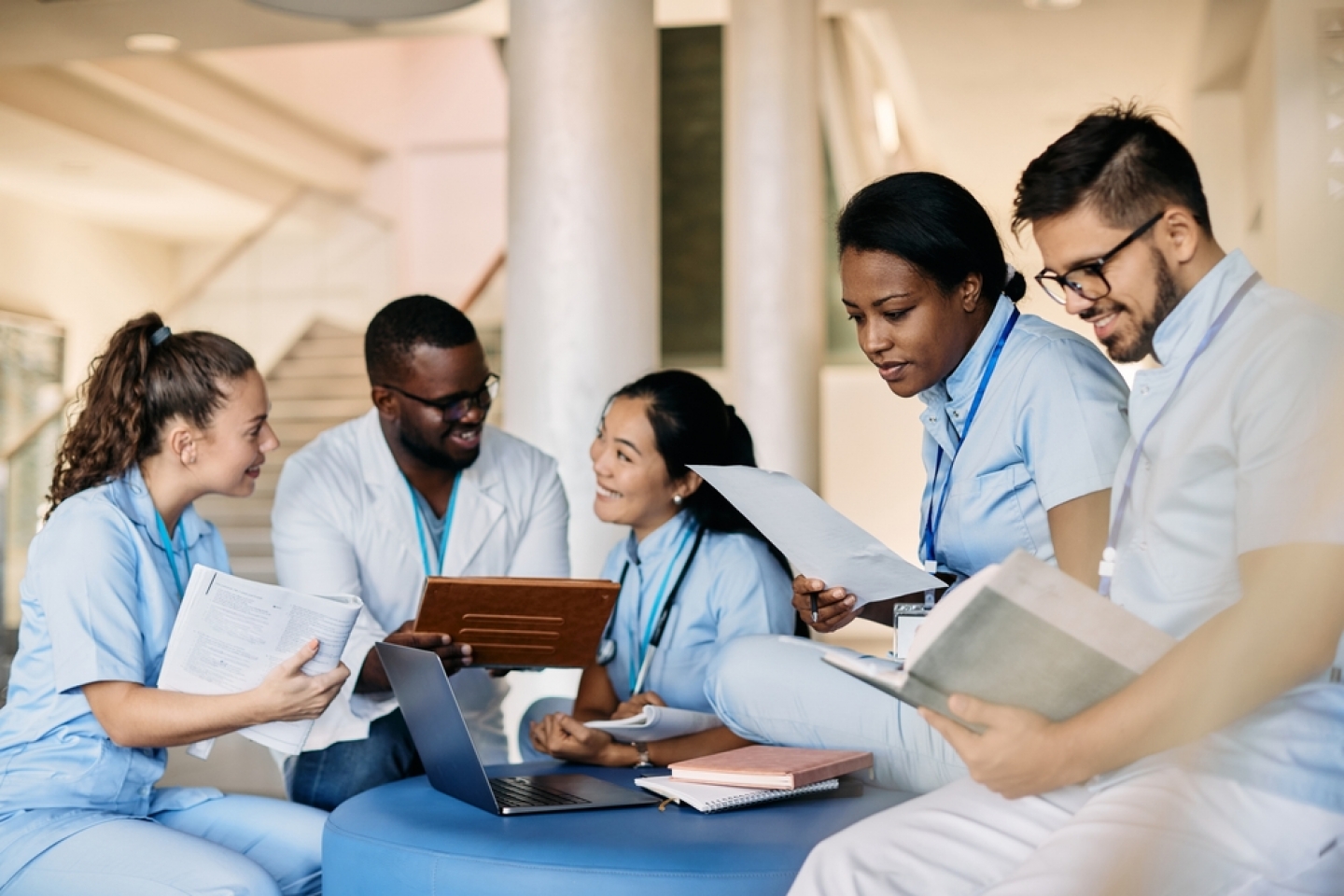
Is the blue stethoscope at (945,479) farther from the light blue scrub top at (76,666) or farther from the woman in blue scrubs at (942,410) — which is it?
the light blue scrub top at (76,666)

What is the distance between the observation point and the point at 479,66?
49.2 feet

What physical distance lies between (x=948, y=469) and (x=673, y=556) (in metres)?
0.80

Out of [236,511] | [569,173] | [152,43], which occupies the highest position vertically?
[152,43]

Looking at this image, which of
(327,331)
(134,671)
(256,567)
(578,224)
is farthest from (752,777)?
(327,331)

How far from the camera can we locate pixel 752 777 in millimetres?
2016

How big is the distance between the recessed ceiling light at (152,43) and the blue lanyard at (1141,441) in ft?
20.5

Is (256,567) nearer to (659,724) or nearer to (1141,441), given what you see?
(659,724)

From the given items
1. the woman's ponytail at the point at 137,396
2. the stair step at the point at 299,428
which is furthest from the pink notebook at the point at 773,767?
the stair step at the point at 299,428

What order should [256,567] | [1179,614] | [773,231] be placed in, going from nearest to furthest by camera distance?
[1179,614]
[773,231]
[256,567]

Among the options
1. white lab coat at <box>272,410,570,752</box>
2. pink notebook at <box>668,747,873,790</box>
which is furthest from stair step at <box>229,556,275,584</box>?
pink notebook at <box>668,747,873,790</box>

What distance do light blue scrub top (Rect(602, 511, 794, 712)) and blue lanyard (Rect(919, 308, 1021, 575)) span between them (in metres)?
0.50

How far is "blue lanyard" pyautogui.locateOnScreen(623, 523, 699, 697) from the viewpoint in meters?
2.79

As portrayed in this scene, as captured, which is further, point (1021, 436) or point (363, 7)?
point (363, 7)

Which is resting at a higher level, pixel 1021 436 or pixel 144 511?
pixel 1021 436
